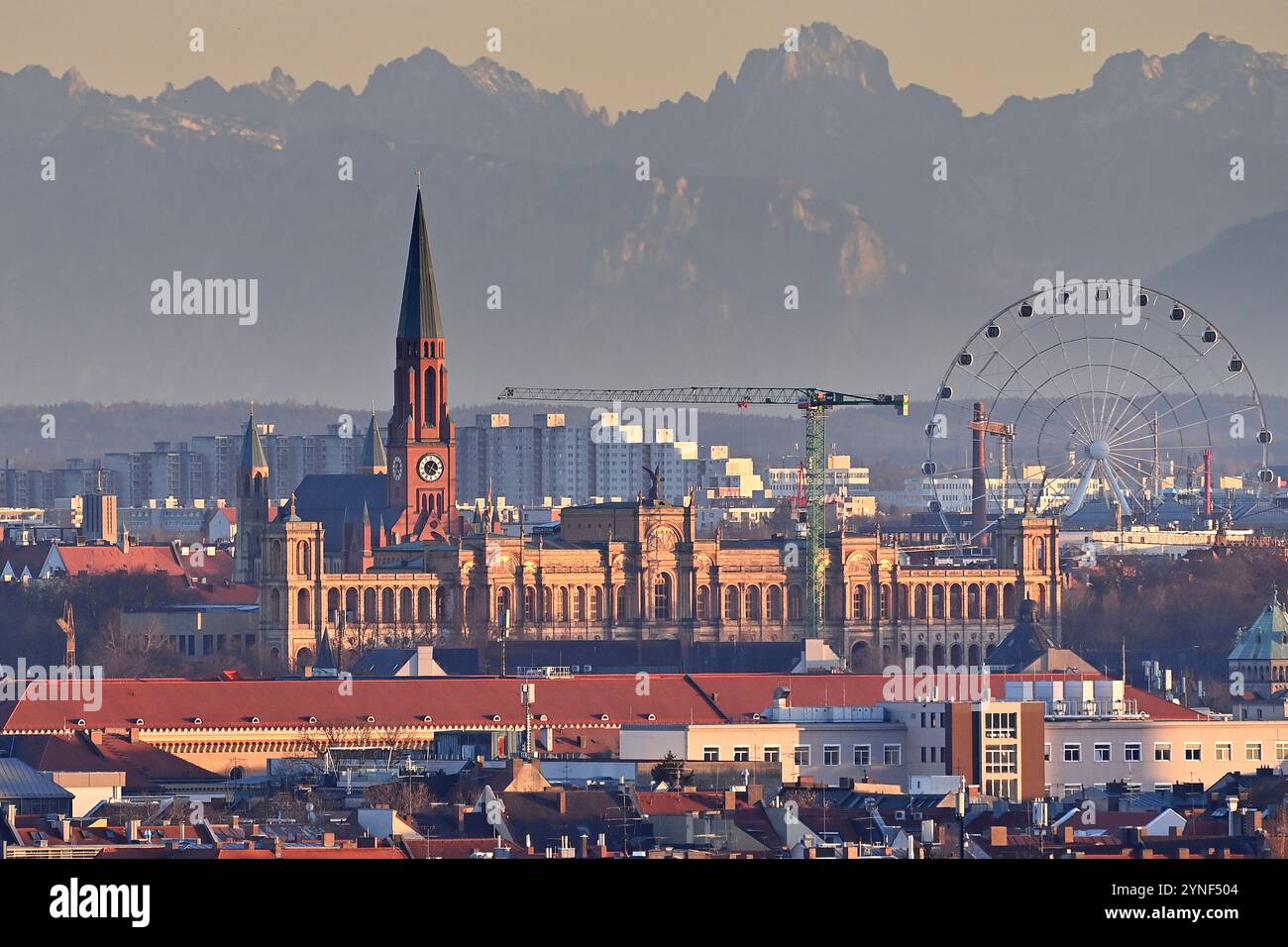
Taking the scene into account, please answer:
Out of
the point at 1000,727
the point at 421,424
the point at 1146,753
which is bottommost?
the point at 1146,753

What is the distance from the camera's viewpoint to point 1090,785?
71.1 metres

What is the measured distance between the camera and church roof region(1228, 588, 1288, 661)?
109 m

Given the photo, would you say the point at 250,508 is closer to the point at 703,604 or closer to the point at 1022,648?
the point at 703,604

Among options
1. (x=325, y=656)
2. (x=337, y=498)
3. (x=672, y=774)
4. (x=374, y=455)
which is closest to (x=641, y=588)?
(x=325, y=656)

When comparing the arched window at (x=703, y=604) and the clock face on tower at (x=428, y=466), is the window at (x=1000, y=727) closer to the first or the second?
the arched window at (x=703, y=604)

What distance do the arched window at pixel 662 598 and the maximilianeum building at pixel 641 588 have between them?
8cm

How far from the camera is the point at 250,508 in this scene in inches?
6585

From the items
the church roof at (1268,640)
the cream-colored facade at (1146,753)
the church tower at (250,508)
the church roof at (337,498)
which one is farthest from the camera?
the church roof at (337,498)

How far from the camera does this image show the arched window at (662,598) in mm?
144125

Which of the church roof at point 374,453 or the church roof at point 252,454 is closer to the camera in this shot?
the church roof at point 252,454

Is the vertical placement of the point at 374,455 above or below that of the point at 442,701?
above

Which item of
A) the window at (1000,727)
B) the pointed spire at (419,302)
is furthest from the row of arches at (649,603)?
the window at (1000,727)

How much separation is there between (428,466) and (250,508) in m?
7.91

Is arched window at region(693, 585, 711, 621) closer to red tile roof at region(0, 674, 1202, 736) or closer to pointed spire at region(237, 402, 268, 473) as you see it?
pointed spire at region(237, 402, 268, 473)
